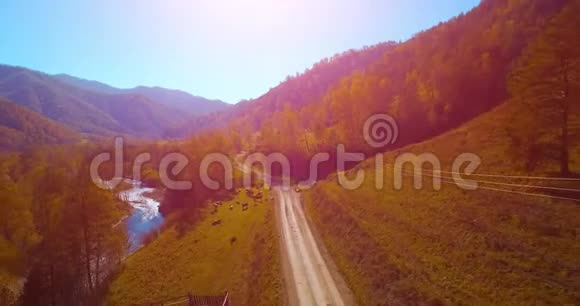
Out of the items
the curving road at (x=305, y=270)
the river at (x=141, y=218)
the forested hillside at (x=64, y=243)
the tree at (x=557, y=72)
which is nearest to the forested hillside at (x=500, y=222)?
the tree at (x=557, y=72)

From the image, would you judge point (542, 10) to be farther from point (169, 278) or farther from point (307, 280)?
point (169, 278)

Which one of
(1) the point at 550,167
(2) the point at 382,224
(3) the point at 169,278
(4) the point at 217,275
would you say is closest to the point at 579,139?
(1) the point at 550,167

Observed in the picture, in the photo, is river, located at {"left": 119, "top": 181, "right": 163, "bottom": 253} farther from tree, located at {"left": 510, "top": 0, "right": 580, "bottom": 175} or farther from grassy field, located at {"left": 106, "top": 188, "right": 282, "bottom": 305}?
tree, located at {"left": 510, "top": 0, "right": 580, "bottom": 175}

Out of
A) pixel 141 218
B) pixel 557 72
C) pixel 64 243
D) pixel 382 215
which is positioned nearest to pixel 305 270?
pixel 382 215

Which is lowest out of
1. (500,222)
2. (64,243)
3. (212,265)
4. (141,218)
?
(212,265)

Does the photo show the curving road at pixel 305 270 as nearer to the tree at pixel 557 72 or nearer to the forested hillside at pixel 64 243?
the tree at pixel 557 72

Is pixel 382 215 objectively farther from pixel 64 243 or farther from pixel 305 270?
pixel 64 243
